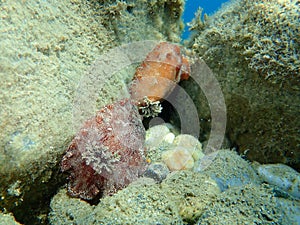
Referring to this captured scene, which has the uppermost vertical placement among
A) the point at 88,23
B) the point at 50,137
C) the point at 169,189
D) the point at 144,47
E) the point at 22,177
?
the point at 144,47

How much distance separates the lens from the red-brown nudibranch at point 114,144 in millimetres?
2689

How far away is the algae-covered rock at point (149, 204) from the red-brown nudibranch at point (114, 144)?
241 mm

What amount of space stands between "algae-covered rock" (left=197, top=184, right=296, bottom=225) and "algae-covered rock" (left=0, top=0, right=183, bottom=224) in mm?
1564

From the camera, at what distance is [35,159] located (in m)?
2.39

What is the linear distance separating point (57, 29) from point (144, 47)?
52.5 inches

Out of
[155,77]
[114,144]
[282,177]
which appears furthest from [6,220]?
[282,177]

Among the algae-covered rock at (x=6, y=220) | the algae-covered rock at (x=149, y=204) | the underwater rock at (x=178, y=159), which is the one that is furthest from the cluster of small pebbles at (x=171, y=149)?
the algae-covered rock at (x=6, y=220)

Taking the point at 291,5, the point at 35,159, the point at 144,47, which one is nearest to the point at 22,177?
the point at 35,159

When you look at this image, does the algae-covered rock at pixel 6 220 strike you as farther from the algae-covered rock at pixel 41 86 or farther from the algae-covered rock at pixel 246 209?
the algae-covered rock at pixel 246 209

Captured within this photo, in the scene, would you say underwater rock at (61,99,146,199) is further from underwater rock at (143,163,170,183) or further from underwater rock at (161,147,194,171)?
underwater rock at (161,147,194,171)

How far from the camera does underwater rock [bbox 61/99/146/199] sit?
2678 mm

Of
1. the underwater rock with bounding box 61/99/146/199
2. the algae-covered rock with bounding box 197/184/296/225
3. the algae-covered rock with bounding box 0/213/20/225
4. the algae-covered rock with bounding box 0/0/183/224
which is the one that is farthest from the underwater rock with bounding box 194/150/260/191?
the algae-covered rock with bounding box 0/213/20/225

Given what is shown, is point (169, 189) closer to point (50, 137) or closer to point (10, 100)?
point (50, 137)

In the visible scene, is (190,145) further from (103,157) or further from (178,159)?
(103,157)
